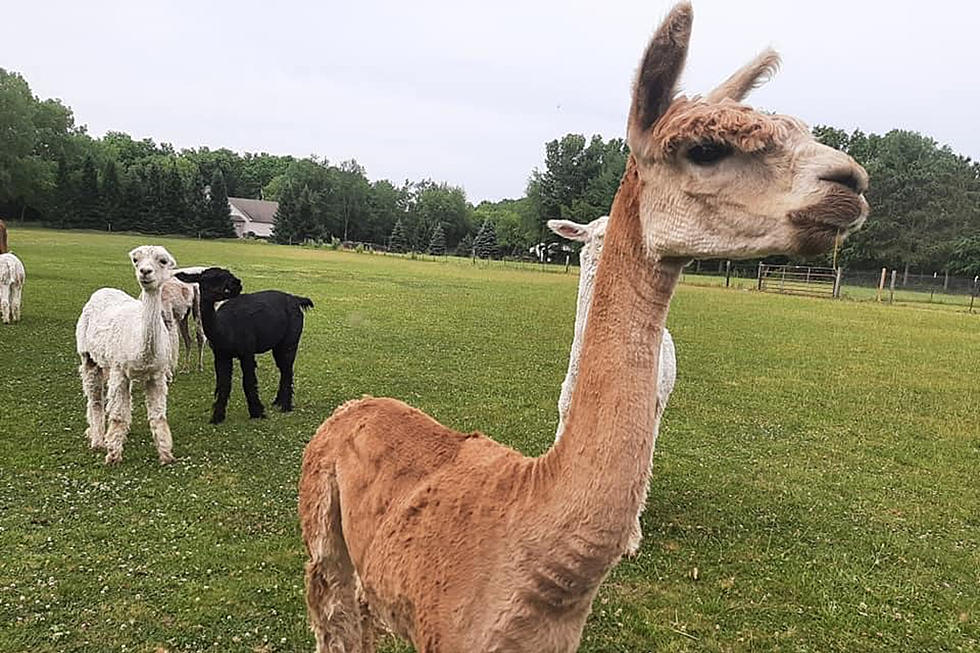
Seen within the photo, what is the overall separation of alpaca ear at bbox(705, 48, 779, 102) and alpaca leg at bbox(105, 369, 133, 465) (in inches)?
250

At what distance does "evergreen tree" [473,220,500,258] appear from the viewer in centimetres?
7212

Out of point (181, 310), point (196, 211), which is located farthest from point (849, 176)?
point (196, 211)

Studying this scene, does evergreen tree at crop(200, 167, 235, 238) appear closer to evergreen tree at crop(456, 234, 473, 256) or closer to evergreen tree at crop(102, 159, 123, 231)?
evergreen tree at crop(102, 159, 123, 231)

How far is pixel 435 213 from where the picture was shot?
90250mm

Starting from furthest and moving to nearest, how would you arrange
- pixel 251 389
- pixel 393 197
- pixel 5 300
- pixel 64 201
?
pixel 393 197
pixel 64 201
pixel 5 300
pixel 251 389

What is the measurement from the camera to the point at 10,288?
499 inches

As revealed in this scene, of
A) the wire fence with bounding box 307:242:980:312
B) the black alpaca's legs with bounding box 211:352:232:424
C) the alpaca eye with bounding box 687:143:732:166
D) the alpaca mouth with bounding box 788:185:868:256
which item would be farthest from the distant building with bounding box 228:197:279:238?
the alpaca mouth with bounding box 788:185:868:256

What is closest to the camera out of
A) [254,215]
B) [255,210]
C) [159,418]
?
[159,418]

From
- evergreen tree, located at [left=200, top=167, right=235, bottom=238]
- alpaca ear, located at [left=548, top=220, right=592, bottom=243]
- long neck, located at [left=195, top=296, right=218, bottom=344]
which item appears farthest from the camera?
evergreen tree, located at [left=200, top=167, right=235, bottom=238]

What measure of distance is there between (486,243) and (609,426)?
72096 mm

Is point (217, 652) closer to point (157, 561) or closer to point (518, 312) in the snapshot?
point (157, 561)

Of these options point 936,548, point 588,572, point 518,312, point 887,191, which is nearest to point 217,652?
point 588,572

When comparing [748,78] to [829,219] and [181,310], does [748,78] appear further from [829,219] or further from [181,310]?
[181,310]

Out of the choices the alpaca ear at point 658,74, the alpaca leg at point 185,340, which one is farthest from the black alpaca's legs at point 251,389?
the alpaca ear at point 658,74
